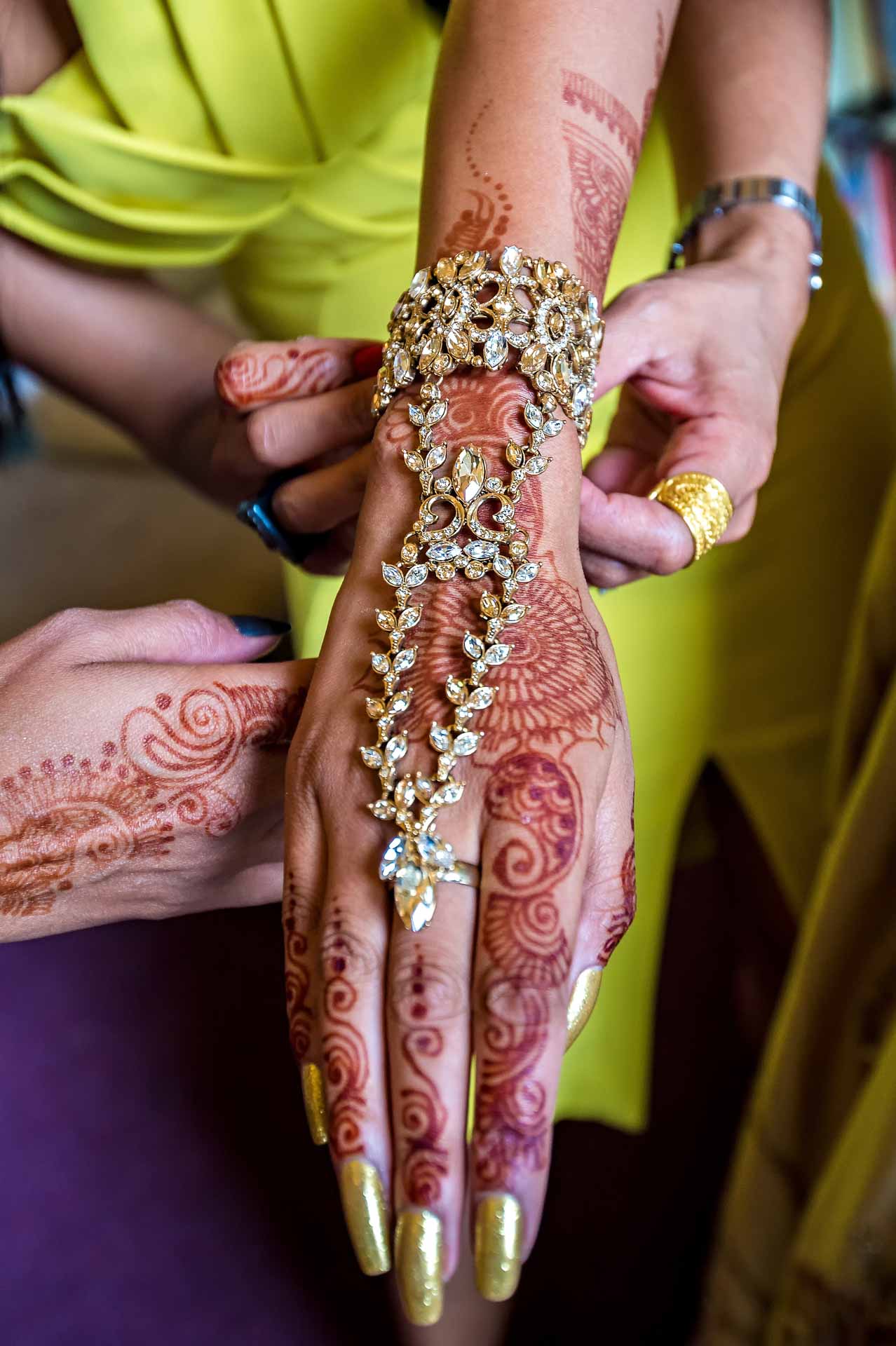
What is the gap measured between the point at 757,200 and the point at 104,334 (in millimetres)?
593

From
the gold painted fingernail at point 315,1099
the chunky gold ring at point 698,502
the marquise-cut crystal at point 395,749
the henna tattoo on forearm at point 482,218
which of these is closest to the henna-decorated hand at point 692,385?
the chunky gold ring at point 698,502

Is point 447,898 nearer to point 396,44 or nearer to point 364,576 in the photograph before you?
point 364,576

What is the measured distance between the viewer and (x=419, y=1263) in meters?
0.43

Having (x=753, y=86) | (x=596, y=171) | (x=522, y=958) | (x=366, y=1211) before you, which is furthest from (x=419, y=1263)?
(x=753, y=86)

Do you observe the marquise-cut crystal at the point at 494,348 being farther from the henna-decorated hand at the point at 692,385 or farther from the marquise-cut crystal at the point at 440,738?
the marquise-cut crystal at the point at 440,738

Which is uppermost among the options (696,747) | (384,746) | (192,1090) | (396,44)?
A: (396,44)

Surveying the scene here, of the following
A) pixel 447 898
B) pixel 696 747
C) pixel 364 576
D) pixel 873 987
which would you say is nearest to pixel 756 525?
pixel 696 747

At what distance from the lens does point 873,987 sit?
33.7 inches

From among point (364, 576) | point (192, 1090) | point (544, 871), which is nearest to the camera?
point (544, 871)

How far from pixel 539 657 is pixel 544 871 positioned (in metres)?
0.11

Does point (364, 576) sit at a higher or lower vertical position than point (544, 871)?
higher

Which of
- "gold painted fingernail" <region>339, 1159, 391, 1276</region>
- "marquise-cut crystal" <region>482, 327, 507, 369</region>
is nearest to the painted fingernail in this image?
"marquise-cut crystal" <region>482, 327, 507, 369</region>

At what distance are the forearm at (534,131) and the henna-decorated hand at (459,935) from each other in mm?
235

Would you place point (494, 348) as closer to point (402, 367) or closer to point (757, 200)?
point (402, 367)
